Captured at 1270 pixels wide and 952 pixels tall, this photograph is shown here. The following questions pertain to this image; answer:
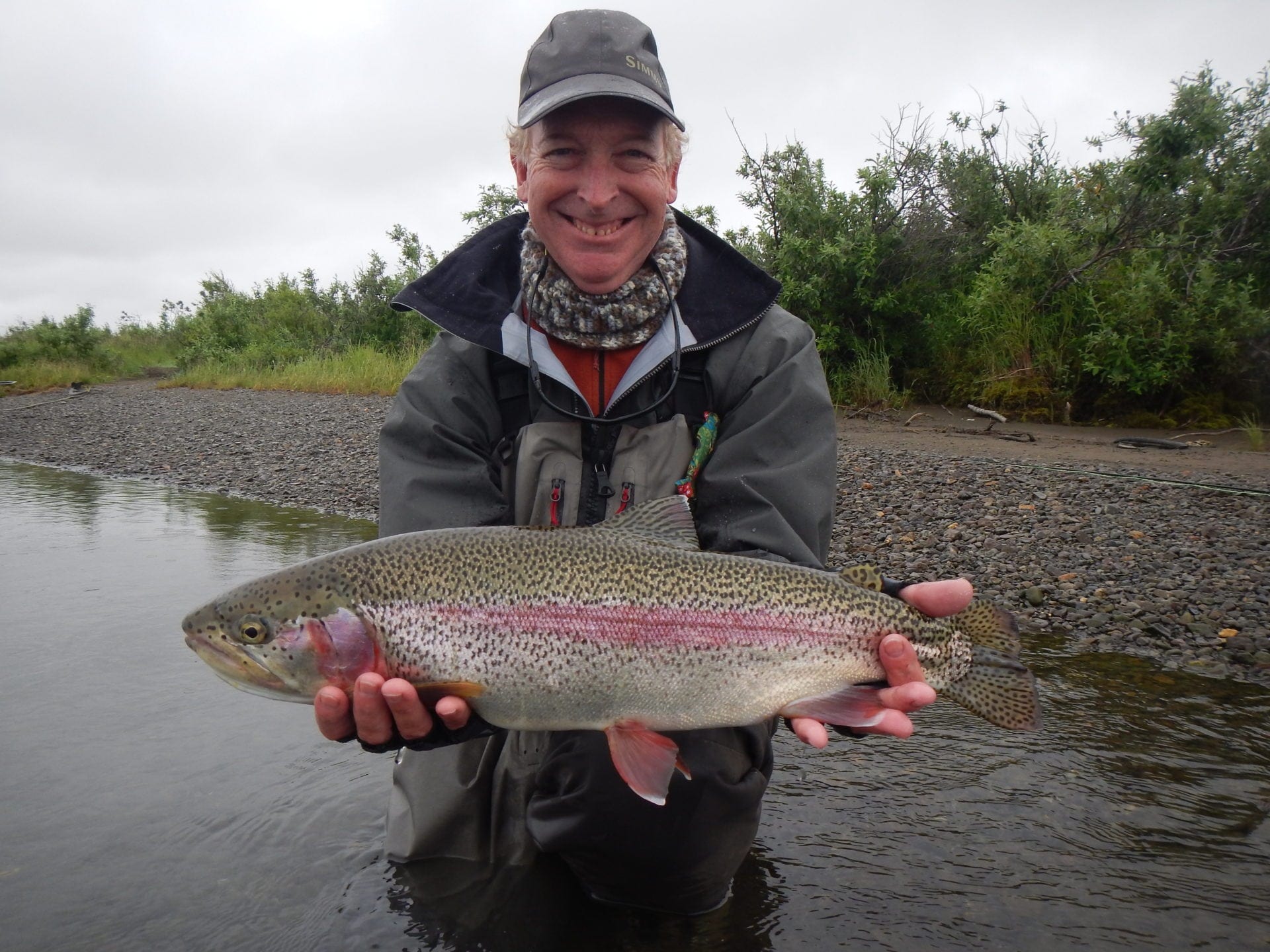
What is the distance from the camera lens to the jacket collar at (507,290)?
3.10 m

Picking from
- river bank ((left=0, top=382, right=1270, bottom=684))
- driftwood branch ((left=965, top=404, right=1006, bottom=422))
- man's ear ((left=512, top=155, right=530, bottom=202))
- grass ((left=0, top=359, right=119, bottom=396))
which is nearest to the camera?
man's ear ((left=512, top=155, right=530, bottom=202))

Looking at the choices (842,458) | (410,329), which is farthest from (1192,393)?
(410,329)

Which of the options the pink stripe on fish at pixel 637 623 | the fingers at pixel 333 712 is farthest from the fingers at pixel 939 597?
the fingers at pixel 333 712

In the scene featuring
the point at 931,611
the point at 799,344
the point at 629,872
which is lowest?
the point at 629,872

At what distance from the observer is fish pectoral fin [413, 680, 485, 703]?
2.40 meters

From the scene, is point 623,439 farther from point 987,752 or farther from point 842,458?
point 842,458

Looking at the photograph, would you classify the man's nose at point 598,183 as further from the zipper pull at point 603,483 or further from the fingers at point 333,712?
the fingers at point 333,712

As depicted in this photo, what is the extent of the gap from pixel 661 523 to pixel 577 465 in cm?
52

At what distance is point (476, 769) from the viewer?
3.10m

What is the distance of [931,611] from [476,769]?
157 cm

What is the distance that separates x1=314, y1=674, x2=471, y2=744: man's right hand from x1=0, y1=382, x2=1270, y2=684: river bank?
4.01 m

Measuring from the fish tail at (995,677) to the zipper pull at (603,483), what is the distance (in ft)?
3.72

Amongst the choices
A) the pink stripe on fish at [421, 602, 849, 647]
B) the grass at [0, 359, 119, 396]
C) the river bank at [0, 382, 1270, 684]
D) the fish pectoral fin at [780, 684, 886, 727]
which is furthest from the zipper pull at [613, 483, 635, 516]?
the grass at [0, 359, 119, 396]

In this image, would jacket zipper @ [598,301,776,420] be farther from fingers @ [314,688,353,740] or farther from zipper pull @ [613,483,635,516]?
fingers @ [314,688,353,740]
